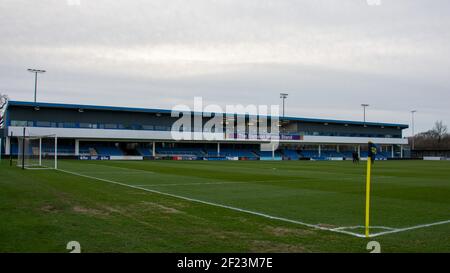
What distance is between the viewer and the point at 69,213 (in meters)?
10.6

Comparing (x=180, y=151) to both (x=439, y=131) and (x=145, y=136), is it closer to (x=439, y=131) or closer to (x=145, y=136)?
(x=145, y=136)

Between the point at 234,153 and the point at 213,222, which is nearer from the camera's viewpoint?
the point at 213,222

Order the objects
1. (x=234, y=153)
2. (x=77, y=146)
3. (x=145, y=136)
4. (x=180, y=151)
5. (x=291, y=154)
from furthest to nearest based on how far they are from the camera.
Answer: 1. (x=291, y=154)
2. (x=234, y=153)
3. (x=180, y=151)
4. (x=145, y=136)
5. (x=77, y=146)

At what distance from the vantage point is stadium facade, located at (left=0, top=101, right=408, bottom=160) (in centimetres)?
6919

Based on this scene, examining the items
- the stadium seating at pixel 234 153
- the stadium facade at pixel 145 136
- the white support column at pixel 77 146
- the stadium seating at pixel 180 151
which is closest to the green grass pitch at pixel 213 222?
the stadium facade at pixel 145 136

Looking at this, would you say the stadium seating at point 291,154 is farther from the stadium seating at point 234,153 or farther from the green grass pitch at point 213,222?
the green grass pitch at point 213,222

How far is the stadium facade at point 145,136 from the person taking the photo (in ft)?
227

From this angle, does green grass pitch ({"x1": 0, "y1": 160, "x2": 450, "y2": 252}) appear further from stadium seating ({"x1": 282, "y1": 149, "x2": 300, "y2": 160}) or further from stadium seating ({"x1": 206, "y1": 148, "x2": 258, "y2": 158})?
stadium seating ({"x1": 282, "y1": 149, "x2": 300, "y2": 160})

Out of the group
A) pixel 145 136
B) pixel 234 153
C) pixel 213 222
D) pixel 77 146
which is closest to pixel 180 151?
pixel 145 136

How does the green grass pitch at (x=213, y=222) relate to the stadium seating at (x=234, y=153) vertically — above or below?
below

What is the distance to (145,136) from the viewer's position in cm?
7450

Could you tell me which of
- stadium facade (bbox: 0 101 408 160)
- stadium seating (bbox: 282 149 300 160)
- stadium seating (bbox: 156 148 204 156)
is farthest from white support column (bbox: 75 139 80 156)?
stadium seating (bbox: 282 149 300 160)

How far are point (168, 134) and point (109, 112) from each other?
11.0 m
